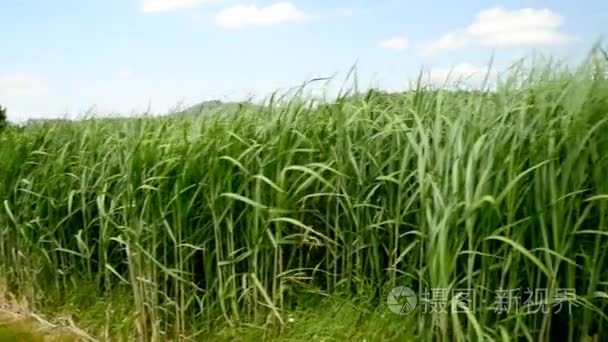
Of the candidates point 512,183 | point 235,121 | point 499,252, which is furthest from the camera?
point 235,121

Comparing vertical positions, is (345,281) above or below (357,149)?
below

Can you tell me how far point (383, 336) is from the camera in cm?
213

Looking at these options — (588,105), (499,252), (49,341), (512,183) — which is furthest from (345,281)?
(49,341)

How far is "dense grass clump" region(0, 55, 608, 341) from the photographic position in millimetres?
1771

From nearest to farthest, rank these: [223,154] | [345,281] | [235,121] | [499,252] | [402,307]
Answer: [499,252]
[402,307]
[345,281]
[223,154]
[235,121]

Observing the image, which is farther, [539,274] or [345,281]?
[345,281]

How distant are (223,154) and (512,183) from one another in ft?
4.38

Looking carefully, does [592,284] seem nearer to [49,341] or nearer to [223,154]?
[223,154]

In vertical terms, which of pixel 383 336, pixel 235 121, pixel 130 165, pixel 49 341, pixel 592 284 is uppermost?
pixel 235 121

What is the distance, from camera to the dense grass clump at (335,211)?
1771mm

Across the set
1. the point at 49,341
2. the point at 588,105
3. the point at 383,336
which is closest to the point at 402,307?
the point at 383,336

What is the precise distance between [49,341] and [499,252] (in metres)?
2.62

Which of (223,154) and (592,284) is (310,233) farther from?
(592,284)

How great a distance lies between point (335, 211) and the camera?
244cm
